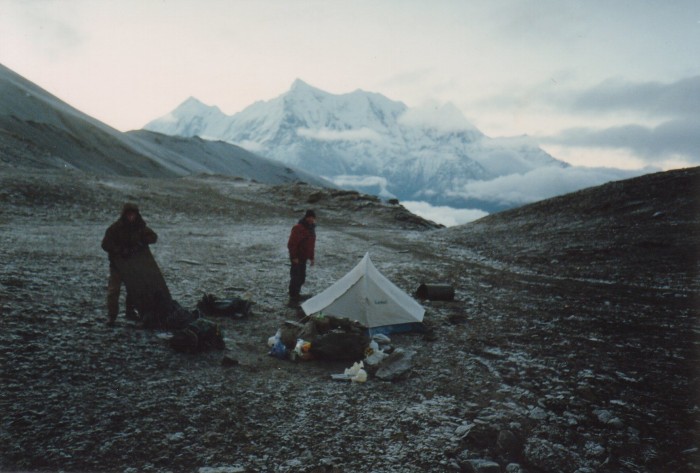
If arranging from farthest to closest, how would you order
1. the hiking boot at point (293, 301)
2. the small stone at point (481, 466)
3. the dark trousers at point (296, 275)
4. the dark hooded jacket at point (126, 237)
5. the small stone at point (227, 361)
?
the dark trousers at point (296, 275) → the hiking boot at point (293, 301) → the dark hooded jacket at point (126, 237) → the small stone at point (227, 361) → the small stone at point (481, 466)

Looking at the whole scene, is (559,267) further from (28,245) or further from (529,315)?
(28,245)

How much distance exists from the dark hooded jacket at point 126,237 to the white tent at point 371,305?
163 inches

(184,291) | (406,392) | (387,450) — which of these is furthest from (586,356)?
(184,291)

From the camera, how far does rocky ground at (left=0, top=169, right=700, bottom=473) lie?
5.83 meters

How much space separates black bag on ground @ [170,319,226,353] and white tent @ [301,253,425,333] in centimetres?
270

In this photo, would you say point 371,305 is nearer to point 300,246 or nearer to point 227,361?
point 300,246

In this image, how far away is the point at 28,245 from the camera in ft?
55.0

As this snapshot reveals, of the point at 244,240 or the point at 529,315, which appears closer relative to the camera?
the point at 529,315

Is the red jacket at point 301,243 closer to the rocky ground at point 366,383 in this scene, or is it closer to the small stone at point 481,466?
the rocky ground at point 366,383

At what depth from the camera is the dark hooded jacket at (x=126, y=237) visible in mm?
9320

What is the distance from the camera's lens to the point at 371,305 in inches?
423

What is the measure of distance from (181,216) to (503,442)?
30.7 meters

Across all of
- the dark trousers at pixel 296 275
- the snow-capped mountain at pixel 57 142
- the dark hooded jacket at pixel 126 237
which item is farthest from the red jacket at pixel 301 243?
the snow-capped mountain at pixel 57 142

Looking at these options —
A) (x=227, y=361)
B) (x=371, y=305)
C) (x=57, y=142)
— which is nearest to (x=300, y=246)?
(x=371, y=305)
